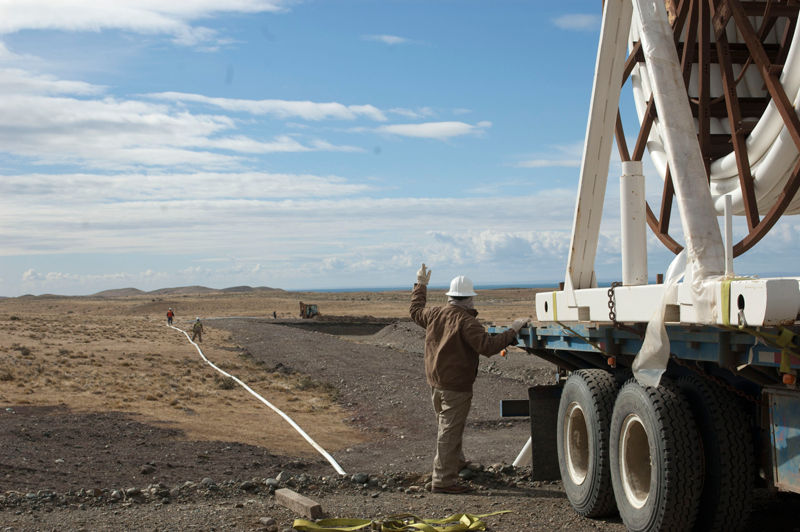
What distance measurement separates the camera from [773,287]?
3.99 metres

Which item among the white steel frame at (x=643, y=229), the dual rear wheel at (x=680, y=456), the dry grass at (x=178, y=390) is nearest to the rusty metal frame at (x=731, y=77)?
the white steel frame at (x=643, y=229)

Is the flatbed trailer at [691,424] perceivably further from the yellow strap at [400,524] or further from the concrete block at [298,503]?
the concrete block at [298,503]

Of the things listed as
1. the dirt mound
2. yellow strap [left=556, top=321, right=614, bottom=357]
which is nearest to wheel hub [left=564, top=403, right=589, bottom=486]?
yellow strap [left=556, top=321, right=614, bottom=357]

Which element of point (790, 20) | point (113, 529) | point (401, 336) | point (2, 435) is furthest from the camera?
point (401, 336)

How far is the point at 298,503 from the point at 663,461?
3.17m

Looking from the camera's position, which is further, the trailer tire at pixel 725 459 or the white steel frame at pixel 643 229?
the trailer tire at pixel 725 459

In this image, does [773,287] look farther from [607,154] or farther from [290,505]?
[290,505]

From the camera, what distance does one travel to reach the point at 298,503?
279 inches

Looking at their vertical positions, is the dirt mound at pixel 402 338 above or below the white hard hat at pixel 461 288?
below

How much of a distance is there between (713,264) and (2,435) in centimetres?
1020

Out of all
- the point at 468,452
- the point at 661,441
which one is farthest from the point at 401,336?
the point at 661,441

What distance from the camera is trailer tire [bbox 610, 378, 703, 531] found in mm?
5285

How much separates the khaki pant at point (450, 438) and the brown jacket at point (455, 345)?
0.11m

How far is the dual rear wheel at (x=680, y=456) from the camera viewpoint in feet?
17.1
